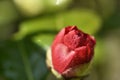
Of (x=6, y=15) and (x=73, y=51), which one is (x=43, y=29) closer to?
(x=6, y=15)

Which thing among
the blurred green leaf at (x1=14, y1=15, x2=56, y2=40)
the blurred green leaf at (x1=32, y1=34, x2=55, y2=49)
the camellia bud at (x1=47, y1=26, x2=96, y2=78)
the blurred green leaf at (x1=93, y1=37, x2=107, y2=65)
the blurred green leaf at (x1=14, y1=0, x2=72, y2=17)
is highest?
the blurred green leaf at (x1=14, y1=0, x2=72, y2=17)

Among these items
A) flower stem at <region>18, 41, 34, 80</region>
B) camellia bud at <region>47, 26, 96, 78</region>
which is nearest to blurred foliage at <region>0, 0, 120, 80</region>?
flower stem at <region>18, 41, 34, 80</region>

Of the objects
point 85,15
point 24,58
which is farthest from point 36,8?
point 24,58

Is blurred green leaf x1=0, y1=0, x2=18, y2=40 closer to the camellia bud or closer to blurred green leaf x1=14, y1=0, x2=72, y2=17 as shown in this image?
blurred green leaf x1=14, y1=0, x2=72, y2=17

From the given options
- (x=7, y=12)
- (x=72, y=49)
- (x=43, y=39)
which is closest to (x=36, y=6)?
(x=7, y=12)

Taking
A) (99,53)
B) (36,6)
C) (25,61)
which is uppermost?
(36,6)

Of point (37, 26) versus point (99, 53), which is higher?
point (37, 26)

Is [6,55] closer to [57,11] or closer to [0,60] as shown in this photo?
[0,60]
